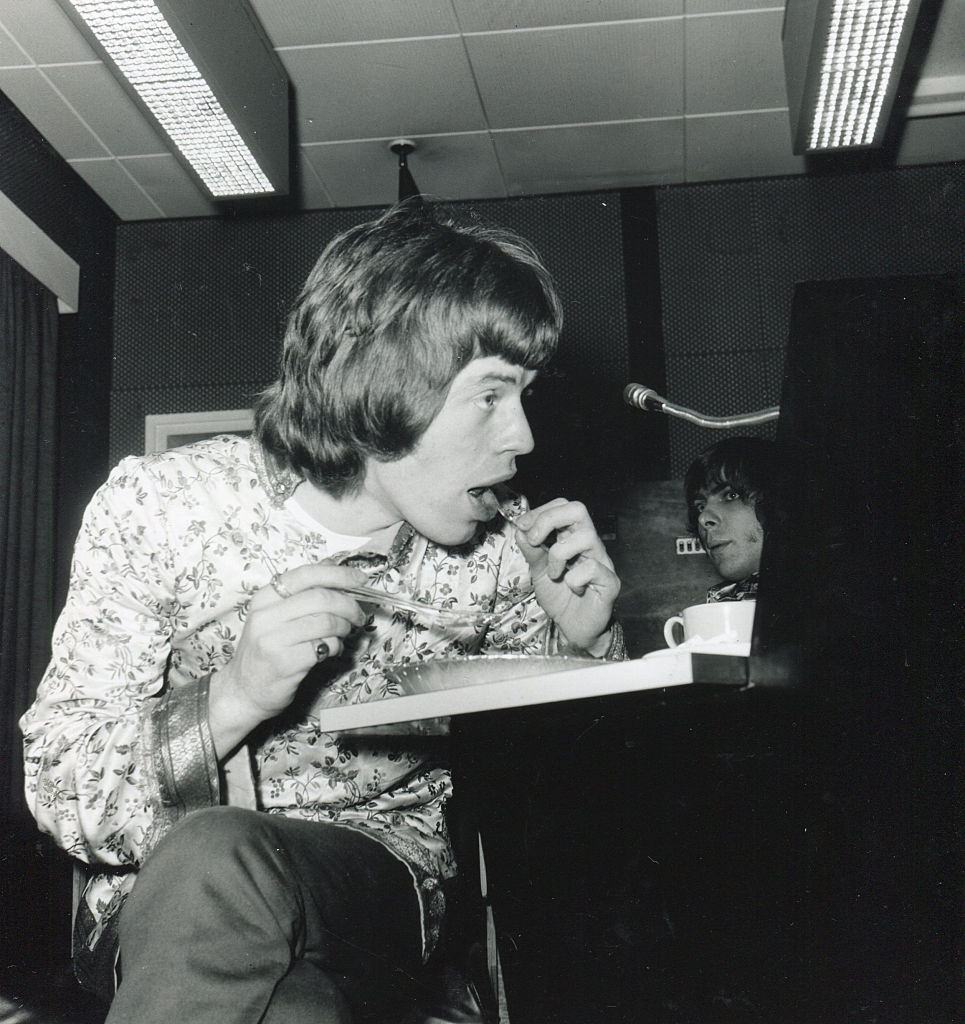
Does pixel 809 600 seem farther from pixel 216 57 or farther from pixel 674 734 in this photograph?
pixel 216 57

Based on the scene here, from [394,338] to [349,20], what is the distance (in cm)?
216

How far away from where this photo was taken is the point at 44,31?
122 inches

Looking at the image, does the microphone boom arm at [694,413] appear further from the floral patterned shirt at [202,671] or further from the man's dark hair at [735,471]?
the man's dark hair at [735,471]

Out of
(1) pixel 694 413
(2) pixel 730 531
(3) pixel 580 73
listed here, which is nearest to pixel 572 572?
(1) pixel 694 413

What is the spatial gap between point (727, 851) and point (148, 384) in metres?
3.96

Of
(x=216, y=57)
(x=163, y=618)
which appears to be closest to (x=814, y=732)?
(x=163, y=618)

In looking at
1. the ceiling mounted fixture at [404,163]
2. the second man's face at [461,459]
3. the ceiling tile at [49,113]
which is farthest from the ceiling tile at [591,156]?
the second man's face at [461,459]

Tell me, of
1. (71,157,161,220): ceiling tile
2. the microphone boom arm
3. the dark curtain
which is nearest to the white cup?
the microphone boom arm

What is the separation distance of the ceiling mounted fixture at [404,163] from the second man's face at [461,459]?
8.61 feet

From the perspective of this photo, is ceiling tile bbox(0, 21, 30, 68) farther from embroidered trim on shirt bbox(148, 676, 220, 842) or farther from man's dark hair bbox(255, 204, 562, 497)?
embroidered trim on shirt bbox(148, 676, 220, 842)

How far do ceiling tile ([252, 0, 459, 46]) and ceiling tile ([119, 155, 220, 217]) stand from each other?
83 cm

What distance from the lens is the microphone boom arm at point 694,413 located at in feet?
3.32

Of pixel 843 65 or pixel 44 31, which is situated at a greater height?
pixel 44 31

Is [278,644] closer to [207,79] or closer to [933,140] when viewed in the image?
[207,79]
